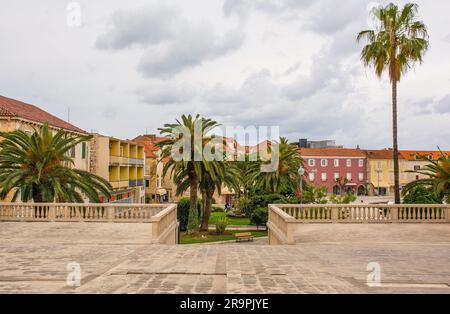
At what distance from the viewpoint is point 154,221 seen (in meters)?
14.6

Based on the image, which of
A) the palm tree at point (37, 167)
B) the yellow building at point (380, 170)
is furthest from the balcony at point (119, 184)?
the yellow building at point (380, 170)

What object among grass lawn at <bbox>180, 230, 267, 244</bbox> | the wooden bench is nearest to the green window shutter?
grass lawn at <bbox>180, 230, 267, 244</bbox>

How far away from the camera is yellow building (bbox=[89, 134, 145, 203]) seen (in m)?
49.6

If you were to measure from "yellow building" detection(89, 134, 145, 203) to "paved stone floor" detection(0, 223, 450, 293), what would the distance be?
32.5m

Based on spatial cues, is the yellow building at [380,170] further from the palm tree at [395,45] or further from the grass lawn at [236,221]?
the palm tree at [395,45]

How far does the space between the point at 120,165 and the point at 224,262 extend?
46825 mm

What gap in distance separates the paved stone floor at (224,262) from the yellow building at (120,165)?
3254cm

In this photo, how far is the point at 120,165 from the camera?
55281 mm

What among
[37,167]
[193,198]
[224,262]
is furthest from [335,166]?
[224,262]

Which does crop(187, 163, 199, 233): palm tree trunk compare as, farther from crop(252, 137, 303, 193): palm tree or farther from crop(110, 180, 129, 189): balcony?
crop(110, 180, 129, 189): balcony

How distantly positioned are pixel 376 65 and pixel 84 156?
32.9m

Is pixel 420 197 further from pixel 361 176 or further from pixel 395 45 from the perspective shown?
pixel 361 176

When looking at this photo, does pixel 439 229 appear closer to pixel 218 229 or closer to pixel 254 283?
pixel 254 283

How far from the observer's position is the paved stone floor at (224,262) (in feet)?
25.7
